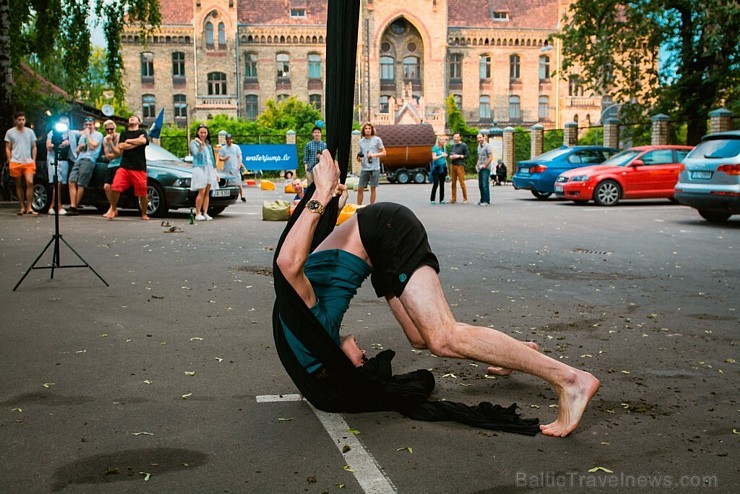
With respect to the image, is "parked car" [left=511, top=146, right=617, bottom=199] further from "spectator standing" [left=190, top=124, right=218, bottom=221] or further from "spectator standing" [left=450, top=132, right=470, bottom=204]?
"spectator standing" [left=190, top=124, right=218, bottom=221]

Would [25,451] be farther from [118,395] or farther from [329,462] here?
[329,462]

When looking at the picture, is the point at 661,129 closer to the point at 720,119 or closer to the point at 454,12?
the point at 720,119

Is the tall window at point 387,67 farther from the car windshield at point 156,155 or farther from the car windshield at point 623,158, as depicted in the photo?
the car windshield at point 156,155

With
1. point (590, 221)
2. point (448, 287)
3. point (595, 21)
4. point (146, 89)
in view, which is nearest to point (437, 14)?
point (146, 89)

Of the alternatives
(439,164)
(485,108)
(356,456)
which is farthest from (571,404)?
(485,108)

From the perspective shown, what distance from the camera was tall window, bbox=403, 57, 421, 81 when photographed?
7606cm

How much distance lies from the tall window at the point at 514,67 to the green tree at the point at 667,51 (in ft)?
143

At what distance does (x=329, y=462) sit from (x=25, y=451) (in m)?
1.45

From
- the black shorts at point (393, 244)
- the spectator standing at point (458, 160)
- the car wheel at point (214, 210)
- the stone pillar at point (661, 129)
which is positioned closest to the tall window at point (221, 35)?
the stone pillar at point (661, 129)

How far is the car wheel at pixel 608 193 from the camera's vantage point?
2244cm

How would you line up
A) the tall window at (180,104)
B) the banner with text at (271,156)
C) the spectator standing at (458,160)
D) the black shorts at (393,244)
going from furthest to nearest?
the tall window at (180,104)
the banner with text at (271,156)
the spectator standing at (458,160)
the black shorts at (393,244)

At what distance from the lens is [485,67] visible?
256ft

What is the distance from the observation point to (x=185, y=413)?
4.43 meters

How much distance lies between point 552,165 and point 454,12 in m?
56.5
